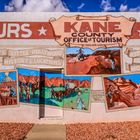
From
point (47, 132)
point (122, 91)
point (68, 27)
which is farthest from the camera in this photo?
point (68, 27)

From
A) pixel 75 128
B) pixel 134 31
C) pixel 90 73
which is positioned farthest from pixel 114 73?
pixel 75 128

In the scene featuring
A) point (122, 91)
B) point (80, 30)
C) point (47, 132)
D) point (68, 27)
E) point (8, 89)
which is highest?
point (68, 27)

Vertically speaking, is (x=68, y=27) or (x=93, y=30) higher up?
(x=68, y=27)

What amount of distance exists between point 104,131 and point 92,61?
3.39 metres

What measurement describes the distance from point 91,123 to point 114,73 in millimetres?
2382

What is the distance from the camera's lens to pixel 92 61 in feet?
51.3

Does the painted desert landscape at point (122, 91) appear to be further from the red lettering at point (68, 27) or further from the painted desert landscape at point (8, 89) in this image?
the painted desert landscape at point (8, 89)

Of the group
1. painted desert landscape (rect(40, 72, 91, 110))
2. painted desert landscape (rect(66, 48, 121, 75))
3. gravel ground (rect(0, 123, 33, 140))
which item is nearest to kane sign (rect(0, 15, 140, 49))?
painted desert landscape (rect(66, 48, 121, 75))

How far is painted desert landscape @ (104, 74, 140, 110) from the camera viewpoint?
51.3ft

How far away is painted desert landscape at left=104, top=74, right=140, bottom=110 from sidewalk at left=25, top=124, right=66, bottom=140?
2501 millimetres

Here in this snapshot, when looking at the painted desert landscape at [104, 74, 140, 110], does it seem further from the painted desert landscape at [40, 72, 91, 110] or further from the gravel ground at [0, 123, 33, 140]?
the gravel ground at [0, 123, 33, 140]

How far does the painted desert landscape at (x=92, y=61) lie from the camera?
1559 cm

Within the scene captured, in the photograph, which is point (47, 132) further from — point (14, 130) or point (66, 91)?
point (66, 91)

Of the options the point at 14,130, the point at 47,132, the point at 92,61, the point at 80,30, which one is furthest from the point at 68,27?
the point at 14,130
